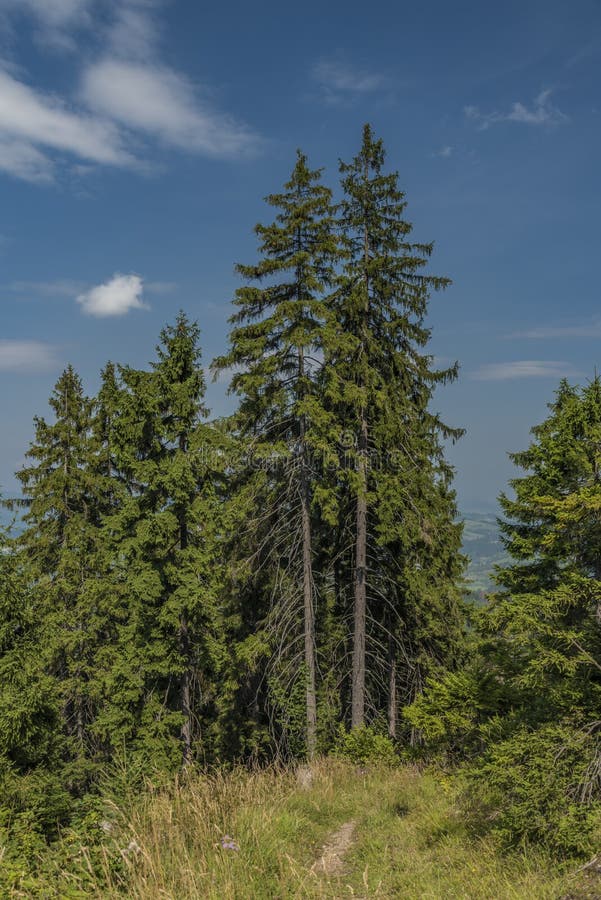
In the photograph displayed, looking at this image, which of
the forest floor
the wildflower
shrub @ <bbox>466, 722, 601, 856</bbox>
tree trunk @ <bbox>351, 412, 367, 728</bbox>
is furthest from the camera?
tree trunk @ <bbox>351, 412, 367, 728</bbox>

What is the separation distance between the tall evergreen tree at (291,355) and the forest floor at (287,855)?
6.59 meters

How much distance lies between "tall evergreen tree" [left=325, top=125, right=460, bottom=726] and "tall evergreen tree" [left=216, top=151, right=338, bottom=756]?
3.55ft

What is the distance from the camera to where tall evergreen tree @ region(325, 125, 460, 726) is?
14.9 m

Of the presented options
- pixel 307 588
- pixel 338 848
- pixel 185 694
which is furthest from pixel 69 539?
pixel 338 848

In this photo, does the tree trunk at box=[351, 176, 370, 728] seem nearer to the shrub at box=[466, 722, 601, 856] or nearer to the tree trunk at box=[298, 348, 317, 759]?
the tree trunk at box=[298, 348, 317, 759]

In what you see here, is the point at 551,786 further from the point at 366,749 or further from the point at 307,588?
the point at 307,588

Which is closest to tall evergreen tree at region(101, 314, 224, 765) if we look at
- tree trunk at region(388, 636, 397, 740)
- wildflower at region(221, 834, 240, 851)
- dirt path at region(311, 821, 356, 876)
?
tree trunk at region(388, 636, 397, 740)

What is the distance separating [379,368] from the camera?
16.1 meters

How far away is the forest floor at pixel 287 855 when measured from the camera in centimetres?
475

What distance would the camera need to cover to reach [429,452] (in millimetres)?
16609

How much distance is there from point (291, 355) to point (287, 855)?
1170cm

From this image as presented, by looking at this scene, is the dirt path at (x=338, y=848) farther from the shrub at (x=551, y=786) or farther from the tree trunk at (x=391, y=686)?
the tree trunk at (x=391, y=686)

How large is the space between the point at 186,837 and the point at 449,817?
399 cm

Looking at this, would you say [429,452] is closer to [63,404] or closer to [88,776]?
[63,404]
